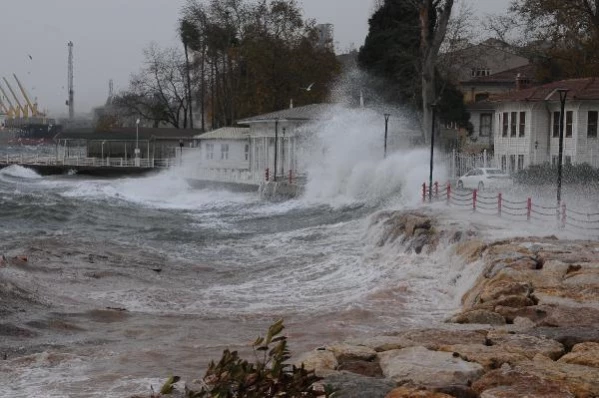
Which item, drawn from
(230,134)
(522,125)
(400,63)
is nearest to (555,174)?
(522,125)

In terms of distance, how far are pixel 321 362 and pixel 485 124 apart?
48.1 metres

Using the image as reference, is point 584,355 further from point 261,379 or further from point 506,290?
point 261,379

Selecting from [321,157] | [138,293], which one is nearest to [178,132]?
[321,157]

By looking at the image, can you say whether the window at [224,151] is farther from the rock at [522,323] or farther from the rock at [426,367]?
the rock at [426,367]

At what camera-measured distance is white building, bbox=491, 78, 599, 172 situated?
38125 mm

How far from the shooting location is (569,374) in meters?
8.05

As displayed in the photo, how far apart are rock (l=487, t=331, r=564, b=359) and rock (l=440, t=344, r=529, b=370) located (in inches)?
4.9

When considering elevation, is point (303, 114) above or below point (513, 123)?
above

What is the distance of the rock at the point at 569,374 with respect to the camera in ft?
25.2

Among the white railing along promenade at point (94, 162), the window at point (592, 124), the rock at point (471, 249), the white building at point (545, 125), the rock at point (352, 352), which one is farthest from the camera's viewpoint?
the white railing along promenade at point (94, 162)

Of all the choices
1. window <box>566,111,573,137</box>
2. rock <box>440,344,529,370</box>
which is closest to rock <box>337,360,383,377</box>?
rock <box>440,344,529,370</box>

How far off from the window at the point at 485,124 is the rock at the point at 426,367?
155 feet

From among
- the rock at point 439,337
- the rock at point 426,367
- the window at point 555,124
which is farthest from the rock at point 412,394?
the window at point 555,124

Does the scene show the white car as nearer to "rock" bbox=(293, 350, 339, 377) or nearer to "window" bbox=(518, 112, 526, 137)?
"window" bbox=(518, 112, 526, 137)
